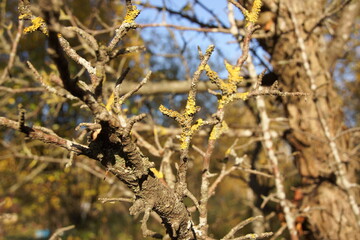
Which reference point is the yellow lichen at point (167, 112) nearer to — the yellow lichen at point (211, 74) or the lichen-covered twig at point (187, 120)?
the lichen-covered twig at point (187, 120)

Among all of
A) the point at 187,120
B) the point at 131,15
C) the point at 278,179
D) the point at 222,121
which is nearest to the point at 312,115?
the point at 278,179

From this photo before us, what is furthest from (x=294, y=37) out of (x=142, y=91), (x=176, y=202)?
(x=176, y=202)

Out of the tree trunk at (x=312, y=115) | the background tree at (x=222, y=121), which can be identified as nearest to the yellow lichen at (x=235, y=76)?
the background tree at (x=222, y=121)

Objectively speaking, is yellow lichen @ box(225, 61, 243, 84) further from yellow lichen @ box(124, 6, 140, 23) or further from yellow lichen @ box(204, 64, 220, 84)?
yellow lichen @ box(124, 6, 140, 23)

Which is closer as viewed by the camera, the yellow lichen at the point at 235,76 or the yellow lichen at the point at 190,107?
the yellow lichen at the point at 190,107

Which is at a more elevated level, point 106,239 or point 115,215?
point 115,215

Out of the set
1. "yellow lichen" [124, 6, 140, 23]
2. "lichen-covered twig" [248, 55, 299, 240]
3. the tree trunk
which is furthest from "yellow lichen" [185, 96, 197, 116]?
the tree trunk

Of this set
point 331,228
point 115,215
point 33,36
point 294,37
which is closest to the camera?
point 331,228

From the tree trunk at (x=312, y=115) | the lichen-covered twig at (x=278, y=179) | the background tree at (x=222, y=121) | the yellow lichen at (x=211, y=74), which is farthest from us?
the tree trunk at (x=312, y=115)

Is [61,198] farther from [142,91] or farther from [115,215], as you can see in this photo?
[142,91]

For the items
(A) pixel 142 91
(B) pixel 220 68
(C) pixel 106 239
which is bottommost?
(C) pixel 106 239
